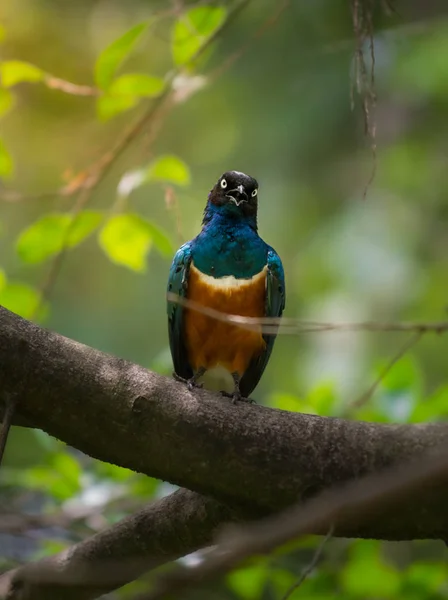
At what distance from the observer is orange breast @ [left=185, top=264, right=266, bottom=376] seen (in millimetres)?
4305

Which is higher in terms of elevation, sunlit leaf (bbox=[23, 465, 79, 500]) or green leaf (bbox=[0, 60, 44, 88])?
green leaf (bbox=[0, 60, 44, 88])

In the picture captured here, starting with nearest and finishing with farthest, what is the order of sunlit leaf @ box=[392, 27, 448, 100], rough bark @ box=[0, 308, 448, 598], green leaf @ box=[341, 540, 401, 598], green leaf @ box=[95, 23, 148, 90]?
1. rough bark @ box=[0, 308, 448, 598]
2. green leaf @ box=[95, 23, 148, 90]
3. green leaf @ box=[341, 540, 401, 598]
4. sunlit leaf @ box=[392, 27, 448, 100]

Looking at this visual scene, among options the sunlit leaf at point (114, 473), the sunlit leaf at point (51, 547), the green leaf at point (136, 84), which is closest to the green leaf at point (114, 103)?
the green leaf at point (136, 84)

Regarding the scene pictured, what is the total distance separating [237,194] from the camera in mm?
4742

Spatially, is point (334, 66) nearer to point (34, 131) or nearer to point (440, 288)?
point (440, 288)

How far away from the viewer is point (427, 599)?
3.86 metres

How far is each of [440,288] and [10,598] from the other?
520 cm

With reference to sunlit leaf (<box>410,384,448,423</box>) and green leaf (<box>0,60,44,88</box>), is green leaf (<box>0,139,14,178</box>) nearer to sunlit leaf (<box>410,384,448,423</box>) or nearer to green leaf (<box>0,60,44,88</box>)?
green leaf (<box>0,60,44,88</box>)

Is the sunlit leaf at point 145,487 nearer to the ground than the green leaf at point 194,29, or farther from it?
nearer to the ground

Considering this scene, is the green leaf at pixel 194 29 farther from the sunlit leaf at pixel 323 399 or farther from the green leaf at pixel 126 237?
the sunlit leaf at pixel 323 399

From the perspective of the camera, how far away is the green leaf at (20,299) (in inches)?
151

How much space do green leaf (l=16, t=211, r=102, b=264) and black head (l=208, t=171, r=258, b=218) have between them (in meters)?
1.18

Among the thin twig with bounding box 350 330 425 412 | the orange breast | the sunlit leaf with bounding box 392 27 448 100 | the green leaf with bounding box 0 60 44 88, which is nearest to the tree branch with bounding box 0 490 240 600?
the thin twig with bounding box 350 330 425 412

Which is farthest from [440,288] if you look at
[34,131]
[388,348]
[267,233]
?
[34,131]
